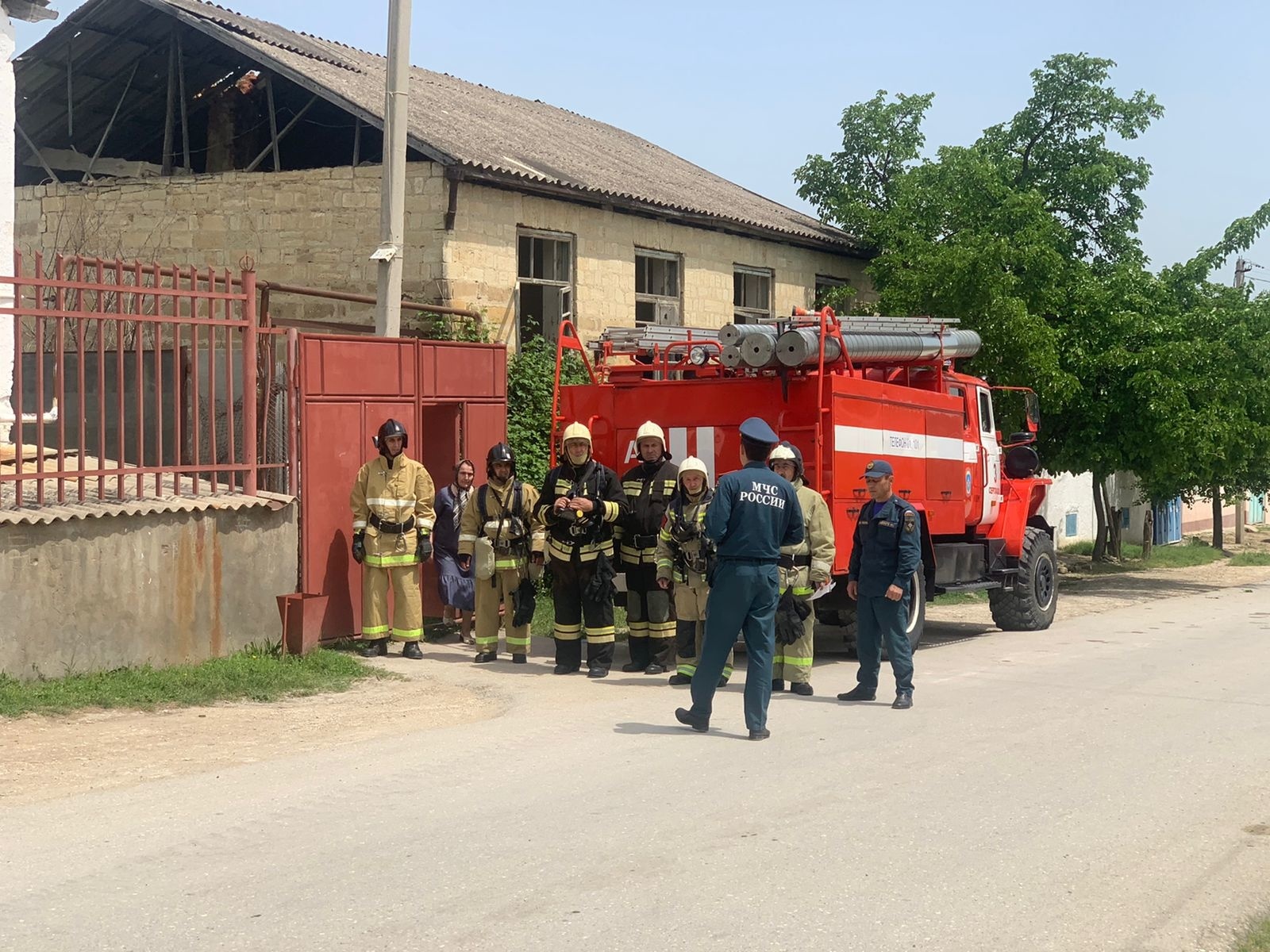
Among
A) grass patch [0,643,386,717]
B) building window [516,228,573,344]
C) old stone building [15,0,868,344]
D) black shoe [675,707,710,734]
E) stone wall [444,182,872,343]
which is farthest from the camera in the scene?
building window [516,228,573,344]

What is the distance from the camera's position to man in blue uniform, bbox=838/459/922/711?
941 cm

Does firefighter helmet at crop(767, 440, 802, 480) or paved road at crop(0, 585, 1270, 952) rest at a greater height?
firefighter helmet at crop(767, 440, 802, 480)

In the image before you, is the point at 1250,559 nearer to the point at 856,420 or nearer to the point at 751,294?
the point at 751,294

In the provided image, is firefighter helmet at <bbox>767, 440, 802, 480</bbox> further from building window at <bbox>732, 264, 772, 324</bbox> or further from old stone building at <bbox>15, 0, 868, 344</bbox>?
building window at <bbox>732, 264, 772, 324</bbox>

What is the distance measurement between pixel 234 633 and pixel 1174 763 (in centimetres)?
660

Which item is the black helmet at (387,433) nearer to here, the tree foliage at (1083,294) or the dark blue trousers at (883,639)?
the dark blue trousers at (883,639)

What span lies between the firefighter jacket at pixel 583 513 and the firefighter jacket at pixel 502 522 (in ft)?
1.04

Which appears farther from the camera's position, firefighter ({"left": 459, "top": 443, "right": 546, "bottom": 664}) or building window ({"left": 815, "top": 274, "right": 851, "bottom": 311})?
building window ({"left": 815, "top": 274, "right": 851, "bottom": 311})

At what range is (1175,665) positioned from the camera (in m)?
11.7

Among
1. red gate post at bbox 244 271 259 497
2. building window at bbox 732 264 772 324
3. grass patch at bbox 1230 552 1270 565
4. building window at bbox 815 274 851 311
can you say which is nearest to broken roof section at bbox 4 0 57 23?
red gate post at bbox 244 271 259 497

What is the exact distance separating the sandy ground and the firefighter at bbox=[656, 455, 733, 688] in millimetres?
1021

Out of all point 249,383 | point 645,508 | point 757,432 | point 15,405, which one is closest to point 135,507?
point 15,405

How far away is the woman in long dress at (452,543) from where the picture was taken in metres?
12.1

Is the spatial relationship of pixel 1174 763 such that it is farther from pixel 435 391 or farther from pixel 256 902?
pixel 435 391
